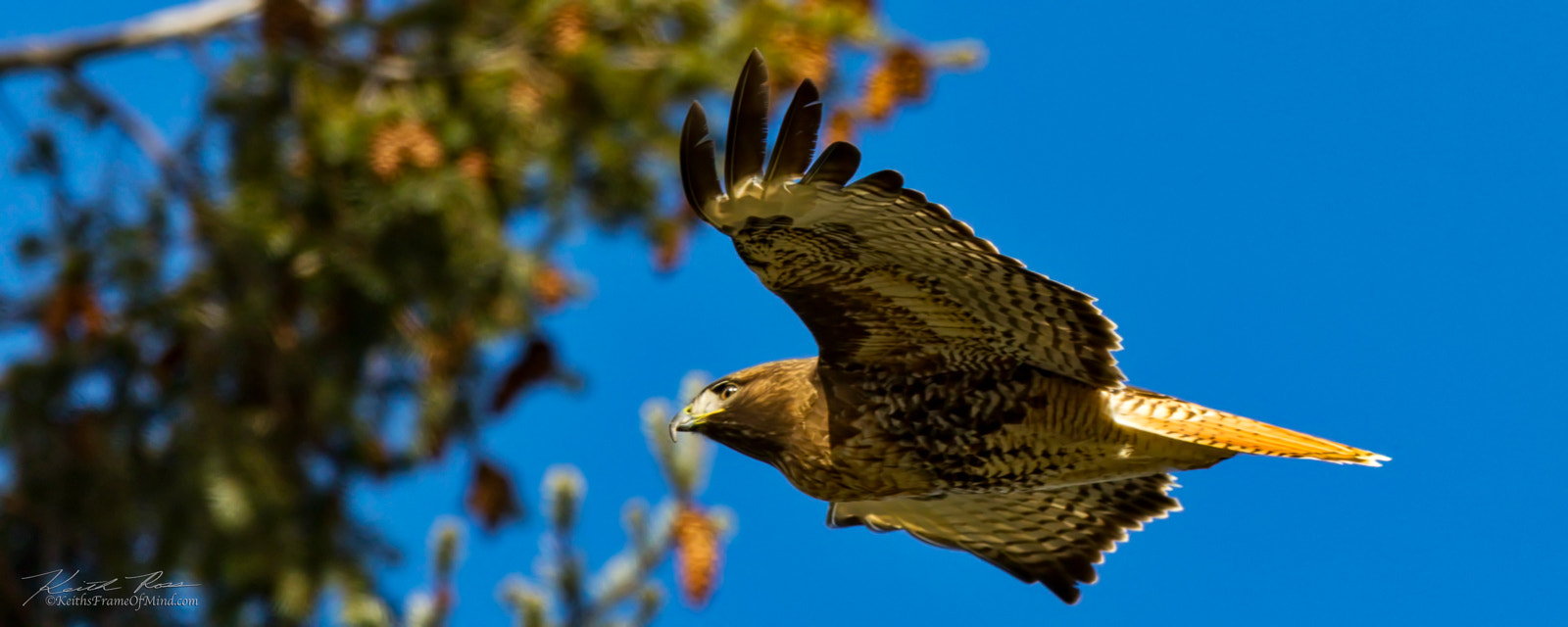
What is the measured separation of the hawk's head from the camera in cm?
499

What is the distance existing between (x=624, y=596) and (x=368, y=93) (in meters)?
2.49

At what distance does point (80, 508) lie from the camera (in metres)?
7.19

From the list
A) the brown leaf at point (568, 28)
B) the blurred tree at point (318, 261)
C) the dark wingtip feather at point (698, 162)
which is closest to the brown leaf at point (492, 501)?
the blurred tree at point (318, 261)

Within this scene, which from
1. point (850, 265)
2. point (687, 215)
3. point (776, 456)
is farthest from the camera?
point (687, 215)

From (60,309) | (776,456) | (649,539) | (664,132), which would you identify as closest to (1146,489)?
(776,456)

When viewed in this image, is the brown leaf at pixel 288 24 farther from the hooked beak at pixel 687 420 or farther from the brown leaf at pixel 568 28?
the hooked beak at pixel 687 420

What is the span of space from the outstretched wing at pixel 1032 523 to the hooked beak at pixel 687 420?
2.75 feet

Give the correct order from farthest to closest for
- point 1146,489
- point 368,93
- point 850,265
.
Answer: point 368,93 < point 1146,489 < point 850,265

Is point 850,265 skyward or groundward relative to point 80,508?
skyward

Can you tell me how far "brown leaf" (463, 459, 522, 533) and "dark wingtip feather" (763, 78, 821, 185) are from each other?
347cm

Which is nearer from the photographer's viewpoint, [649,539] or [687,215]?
[649,539]

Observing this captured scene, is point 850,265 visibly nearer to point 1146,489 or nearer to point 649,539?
point 1146,489

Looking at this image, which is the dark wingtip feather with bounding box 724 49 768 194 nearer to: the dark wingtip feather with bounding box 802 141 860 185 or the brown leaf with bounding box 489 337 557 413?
the dark wingtip feather with bounding box 802 141 860 185
